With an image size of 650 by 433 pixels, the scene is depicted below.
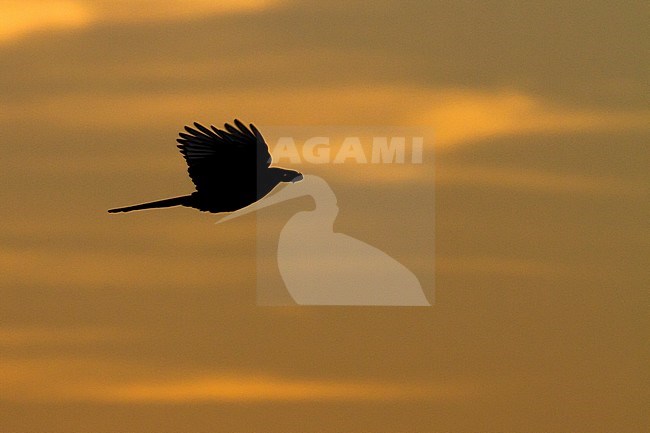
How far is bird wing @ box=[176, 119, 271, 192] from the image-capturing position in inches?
776

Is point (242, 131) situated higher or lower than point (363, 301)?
higher

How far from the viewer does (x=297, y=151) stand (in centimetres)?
2152

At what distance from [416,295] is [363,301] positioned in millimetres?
743

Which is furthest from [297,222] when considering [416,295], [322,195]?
[416,295]

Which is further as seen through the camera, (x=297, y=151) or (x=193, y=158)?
(x=297, y=151)

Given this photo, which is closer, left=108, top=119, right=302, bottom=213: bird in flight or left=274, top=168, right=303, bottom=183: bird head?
left=108, top=119, right=302, bottom=213: bird in flight

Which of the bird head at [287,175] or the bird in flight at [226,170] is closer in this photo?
the bird in flight at [226,170]

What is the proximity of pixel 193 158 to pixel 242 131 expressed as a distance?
80 centimetres

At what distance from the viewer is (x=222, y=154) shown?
20.0 meters

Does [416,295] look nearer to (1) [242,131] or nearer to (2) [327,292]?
(2) [327,292]

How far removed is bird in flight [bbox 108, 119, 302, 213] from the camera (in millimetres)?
19766

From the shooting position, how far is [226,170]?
20156 millimetres

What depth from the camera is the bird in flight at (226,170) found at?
778 inches

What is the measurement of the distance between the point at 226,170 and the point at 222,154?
27 cm
